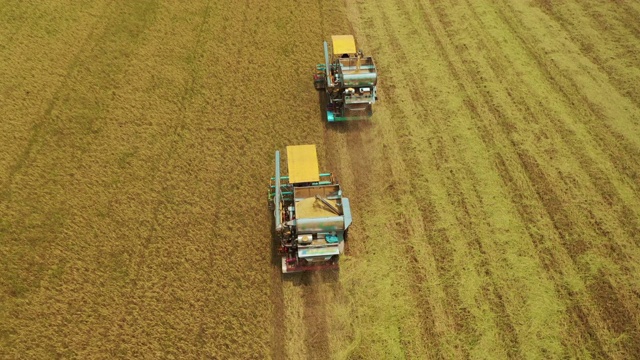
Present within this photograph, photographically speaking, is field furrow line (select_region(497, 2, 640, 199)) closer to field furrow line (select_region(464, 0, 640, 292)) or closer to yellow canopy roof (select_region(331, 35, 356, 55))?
field furrow line (select_region(464, 0, 640, 292))

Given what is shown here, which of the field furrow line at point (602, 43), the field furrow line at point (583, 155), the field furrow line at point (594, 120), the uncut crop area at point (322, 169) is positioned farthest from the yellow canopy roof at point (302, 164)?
the field furrow line at point (602, 43)

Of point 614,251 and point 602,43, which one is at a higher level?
point 602,43

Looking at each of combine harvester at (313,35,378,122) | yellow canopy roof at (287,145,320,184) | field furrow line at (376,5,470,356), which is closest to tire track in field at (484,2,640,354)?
field furrow line at (376,5,470,356)

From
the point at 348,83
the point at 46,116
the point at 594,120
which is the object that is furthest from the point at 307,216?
the point at 594,120

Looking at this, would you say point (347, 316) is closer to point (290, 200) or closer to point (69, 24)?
point (290, 200)

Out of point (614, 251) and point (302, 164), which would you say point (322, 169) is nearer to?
point (302, 164)

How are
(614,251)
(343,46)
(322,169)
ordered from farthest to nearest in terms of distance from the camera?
(343,46) < (322,169) < (614,251)

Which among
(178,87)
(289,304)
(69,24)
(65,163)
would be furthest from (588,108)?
(69,24)
